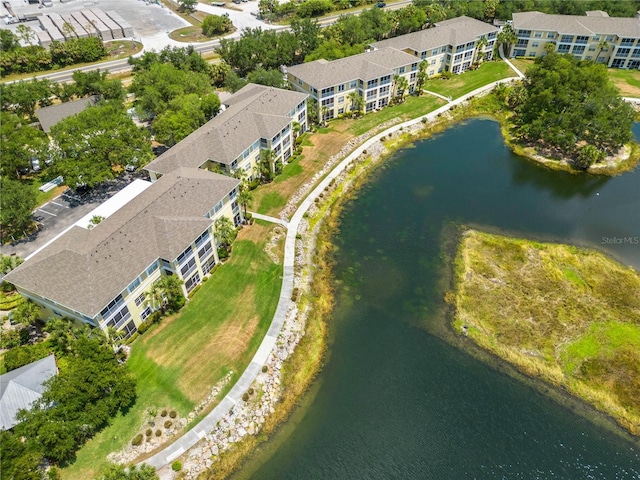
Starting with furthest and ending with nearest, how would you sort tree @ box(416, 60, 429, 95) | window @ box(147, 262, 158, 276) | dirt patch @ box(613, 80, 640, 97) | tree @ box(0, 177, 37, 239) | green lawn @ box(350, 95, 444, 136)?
dirt patch @ box(613, 80, 640, 97), tree @ box(416, 60, 429, 95), green lawn @ box(350, 95, 444, 136), tree @ box(0, 177, 37, 239), window @ box(147, 262, 158, 276)

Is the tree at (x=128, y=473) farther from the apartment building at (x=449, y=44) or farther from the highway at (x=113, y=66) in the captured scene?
the apartment building at (x=449, y=44)

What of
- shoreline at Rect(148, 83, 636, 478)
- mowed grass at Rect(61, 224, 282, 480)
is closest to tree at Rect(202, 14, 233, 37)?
shoreline at Rect(148, 83, 636, 478)

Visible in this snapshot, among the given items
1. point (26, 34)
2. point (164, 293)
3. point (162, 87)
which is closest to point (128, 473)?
point (164, 293)

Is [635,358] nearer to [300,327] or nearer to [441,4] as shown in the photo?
[300,327]

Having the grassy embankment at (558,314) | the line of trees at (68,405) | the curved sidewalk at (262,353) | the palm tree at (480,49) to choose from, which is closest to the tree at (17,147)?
the line of trees at (68,405)

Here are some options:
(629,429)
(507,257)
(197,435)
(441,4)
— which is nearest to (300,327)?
(197,435)

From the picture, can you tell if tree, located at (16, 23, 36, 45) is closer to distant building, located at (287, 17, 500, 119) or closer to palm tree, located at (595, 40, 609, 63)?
distant building, located at (287, 17, 500, 119)
